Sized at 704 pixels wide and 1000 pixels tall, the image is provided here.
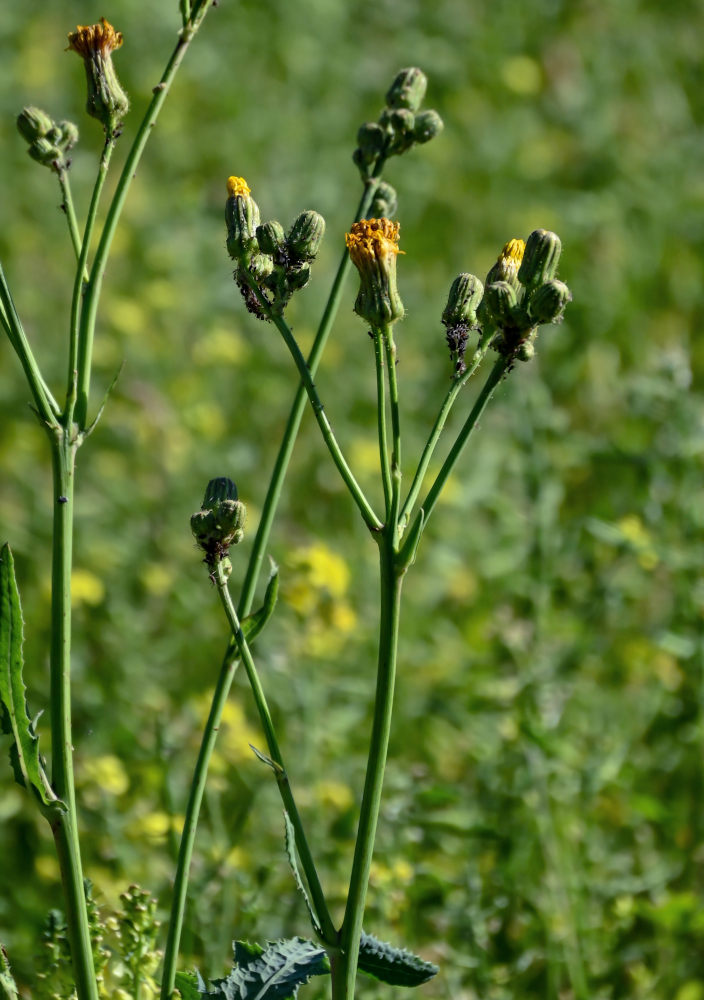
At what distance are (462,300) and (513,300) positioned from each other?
0.09 m

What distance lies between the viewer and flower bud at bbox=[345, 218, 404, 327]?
1.38 metres

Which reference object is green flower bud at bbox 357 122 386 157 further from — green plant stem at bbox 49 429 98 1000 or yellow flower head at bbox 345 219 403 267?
green plant stem at bbox 49 429 98 1000

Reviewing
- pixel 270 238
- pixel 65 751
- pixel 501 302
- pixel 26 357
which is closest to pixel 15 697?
pixel 65 751

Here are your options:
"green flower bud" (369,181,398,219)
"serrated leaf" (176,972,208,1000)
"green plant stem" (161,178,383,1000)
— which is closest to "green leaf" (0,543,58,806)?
"green plant stem" (161,178,383,1000)

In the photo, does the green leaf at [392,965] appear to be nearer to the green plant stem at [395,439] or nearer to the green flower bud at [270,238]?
the green plant stem at [395,439]

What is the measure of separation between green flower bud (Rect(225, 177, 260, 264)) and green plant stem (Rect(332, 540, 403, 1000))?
1.37 ft

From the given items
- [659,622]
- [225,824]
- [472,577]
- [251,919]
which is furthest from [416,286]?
[251,919]

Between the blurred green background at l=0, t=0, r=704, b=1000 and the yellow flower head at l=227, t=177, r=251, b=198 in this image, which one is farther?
the blurred green background at l=0, t=0, r=704, b=1000

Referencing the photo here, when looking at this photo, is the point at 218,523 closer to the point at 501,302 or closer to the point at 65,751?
the point at 65,751

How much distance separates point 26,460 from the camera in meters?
3.71

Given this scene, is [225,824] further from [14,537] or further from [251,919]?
[14,537]

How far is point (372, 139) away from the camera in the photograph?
1.72 meters

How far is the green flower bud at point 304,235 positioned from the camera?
1434mm

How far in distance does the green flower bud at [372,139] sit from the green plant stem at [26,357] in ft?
1.97
